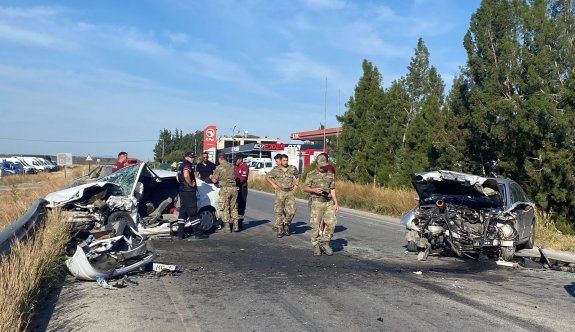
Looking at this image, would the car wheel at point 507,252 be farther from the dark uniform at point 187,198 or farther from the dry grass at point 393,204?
the dark uniform at point 187,198

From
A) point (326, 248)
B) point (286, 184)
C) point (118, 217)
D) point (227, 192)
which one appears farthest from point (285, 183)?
point (118, 217)

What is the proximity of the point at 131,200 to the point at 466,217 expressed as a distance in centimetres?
630

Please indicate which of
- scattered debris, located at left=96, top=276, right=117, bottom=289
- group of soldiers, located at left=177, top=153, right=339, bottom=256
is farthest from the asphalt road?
group of soldiers, located at left=177, top=153, right=339, bottom=256

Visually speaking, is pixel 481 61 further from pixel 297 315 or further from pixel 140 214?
pixel 297 315

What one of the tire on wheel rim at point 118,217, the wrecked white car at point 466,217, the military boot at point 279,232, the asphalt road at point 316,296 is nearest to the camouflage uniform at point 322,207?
the asphalt road at point 316,296

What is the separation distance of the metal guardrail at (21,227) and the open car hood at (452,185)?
21.5 ft

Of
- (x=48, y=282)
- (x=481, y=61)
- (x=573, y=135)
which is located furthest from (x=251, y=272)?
(x=481, y=61)

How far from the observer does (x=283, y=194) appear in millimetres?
13562

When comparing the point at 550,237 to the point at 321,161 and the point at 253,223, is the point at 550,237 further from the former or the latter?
the point at 253,223

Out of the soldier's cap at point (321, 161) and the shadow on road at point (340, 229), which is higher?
the soldier's cap at point (321, 161)

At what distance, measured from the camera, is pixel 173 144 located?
11081cm

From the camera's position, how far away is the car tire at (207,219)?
1385cm

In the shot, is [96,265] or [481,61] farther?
[481,61]

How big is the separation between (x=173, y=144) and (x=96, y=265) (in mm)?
104108
